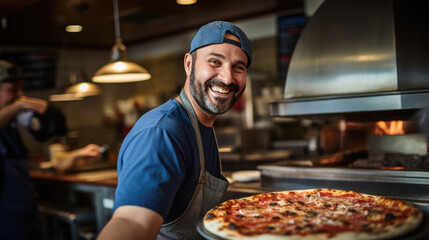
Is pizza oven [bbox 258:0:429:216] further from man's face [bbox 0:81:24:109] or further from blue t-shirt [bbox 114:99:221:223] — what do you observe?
man's face [bbox 0:81:24:109]

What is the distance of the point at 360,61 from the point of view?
2383mm

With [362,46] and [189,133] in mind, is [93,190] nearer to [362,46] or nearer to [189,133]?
[189,133]

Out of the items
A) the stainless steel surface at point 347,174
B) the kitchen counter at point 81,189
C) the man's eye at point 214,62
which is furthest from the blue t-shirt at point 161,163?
the kitchen counter at point 81,189

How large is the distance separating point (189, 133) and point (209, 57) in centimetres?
33

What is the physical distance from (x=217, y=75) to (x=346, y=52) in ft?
3.66

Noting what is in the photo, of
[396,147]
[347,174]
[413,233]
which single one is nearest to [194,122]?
[413,233]

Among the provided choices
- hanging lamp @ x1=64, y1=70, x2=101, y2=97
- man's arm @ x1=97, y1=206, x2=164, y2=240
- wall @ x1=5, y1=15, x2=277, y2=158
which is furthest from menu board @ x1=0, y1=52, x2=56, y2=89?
man's arm @ x1=97, y1=206, x2=164, y2=240

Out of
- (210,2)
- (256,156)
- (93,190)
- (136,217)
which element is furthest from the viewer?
(256,156)

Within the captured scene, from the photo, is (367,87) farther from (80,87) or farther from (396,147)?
(80,87)

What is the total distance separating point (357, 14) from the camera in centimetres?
250

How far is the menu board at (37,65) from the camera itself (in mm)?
6473

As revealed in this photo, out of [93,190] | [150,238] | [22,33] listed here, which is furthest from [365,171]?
[22,33]

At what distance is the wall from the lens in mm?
6922

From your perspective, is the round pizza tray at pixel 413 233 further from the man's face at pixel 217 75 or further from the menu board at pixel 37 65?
the menu board at pixel 37 65
